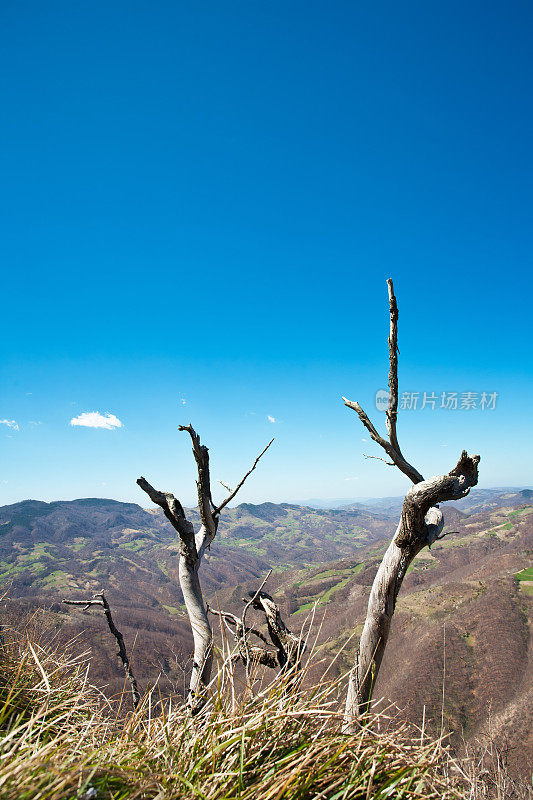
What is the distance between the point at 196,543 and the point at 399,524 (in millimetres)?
4302

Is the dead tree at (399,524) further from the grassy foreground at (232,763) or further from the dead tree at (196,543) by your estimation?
the dead tree at (196,543)

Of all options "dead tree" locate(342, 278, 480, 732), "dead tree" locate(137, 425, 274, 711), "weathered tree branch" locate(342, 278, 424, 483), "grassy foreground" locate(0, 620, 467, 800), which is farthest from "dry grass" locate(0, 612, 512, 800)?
"dead tree" locate(137, 425, 274, 711)

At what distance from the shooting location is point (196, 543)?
7.29 m

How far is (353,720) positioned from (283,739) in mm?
416

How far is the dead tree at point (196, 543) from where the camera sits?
6.54 meters

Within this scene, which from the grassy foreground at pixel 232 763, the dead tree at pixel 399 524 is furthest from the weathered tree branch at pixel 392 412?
the grassy foreground at pixel 232 763

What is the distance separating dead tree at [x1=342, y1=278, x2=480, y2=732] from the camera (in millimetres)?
4297


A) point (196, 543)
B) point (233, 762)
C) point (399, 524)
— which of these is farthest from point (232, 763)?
point (196, 543)

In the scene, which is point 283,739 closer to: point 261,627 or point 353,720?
point 353,720

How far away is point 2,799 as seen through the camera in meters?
1.37

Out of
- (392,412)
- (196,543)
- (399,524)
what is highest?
(392,412)

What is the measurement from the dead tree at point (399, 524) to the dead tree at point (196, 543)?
3.01 meters

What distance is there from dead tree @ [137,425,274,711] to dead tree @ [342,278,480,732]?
9.86ft

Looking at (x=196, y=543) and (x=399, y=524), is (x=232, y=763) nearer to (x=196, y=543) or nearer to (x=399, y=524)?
(x=399, y=524)
